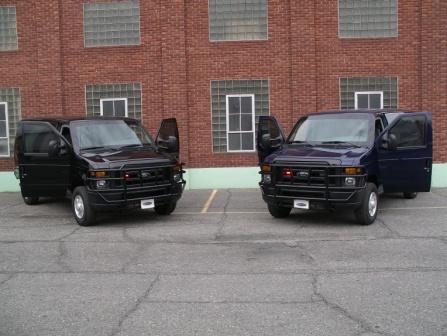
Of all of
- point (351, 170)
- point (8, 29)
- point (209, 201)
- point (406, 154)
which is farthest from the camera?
point (8, 29)

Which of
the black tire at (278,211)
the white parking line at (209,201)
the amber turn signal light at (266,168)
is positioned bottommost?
the white parking line at (209,201)

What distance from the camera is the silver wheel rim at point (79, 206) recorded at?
10.3 meters

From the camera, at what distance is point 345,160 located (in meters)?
9.43

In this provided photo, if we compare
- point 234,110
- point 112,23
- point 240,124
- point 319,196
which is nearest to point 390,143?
point 319,196

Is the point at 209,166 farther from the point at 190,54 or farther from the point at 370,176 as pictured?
the point at 370,176

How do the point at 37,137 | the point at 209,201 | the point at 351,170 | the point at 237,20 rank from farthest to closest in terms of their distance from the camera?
the point at 237,20, the point at 209,201, the point at 37,137, the point at 351,170

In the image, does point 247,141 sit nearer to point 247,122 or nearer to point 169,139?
point 247,122

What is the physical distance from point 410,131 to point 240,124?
5.99m

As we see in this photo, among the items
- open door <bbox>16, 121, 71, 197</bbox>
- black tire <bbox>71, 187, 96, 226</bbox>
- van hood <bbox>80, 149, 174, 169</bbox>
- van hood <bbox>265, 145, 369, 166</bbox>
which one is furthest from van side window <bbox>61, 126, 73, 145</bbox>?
van hood <bbox>265, 145, 369, 166</bbox>

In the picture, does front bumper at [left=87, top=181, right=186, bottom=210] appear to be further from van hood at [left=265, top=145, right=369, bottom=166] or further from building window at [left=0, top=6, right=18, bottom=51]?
building window at [left=0, top=6, right=18, bottom=51]

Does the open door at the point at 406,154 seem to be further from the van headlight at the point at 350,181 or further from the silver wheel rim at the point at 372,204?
the van headlight at the point at 350,181

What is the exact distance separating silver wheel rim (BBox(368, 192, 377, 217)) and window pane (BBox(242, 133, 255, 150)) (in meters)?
6.66

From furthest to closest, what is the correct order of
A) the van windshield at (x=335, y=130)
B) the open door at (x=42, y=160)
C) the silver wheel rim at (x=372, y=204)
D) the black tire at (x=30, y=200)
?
the black tire at (x=30, y=200) → the open door at (x=42, y=160) → the van windshield at (x=335, y=130) → the silver wheel rim at (x=372, y=204)

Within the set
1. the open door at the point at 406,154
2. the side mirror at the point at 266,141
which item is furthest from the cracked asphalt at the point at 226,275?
the side mirror at the point at 266,141
